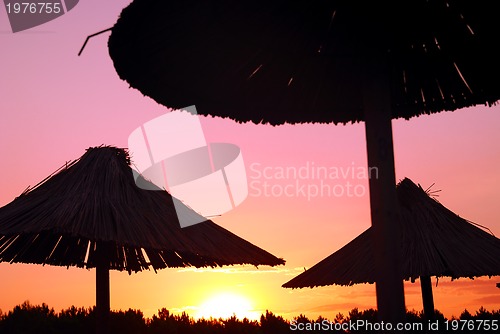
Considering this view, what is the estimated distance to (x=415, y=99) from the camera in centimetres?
686

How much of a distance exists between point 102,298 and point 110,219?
2.21 meters

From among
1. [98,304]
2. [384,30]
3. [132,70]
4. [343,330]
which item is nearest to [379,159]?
[384,30]

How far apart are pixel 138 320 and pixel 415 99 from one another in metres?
7.61

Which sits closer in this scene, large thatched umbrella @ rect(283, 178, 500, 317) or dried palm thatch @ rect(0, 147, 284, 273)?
dried palm thatch @ rect(0, 147, 284, 273)

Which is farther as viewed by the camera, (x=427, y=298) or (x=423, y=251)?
(x=427, y=298)

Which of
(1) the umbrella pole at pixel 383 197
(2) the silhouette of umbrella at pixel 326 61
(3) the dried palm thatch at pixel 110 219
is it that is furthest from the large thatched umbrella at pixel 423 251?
(1) the umbrella pole at pixel 383 197

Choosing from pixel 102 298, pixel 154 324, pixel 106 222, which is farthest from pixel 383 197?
pixel 154 324

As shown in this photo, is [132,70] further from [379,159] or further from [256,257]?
[256,257]

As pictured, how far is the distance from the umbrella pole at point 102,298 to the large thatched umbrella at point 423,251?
3.08 m

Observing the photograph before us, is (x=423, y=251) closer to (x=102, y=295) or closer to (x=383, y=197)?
(x=102, y=295)

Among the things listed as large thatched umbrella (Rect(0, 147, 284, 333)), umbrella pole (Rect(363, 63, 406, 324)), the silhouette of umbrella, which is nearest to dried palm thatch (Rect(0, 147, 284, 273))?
large thatched umbrella (Rect(0, 147, 284, 333))

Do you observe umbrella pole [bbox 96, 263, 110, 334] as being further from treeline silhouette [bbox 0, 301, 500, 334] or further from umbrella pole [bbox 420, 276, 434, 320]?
umbrella pole [bbox 420, 276, 434, 320]

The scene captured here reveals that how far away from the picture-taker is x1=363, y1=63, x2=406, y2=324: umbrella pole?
452cm

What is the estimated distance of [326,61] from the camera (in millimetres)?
5930
